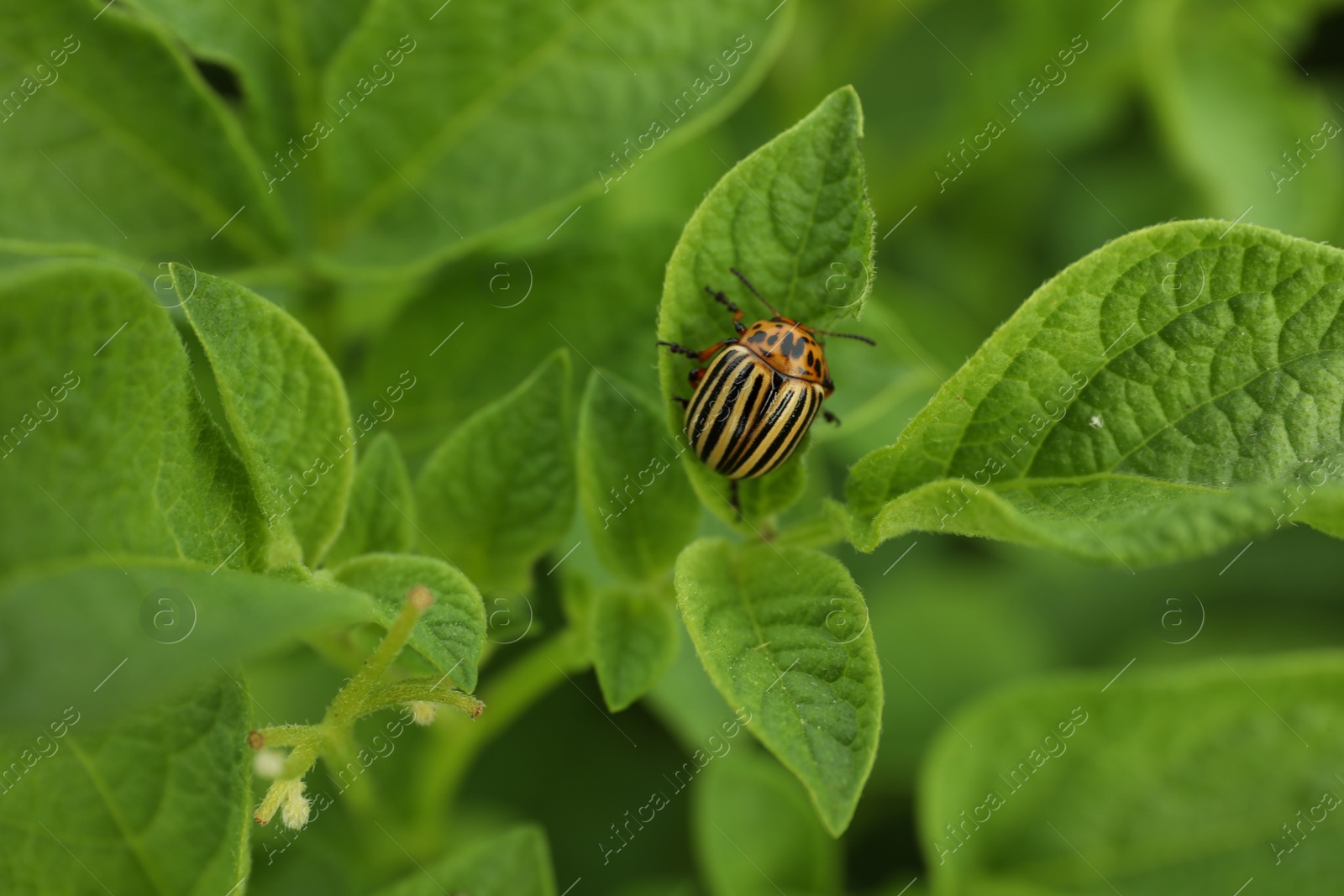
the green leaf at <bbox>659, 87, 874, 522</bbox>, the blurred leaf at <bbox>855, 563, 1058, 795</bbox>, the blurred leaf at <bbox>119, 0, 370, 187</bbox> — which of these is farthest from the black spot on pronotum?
the blurred leaf at <bbox>855, 563, 1058, 795</bbox>

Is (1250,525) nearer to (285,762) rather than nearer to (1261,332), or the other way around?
(1261,332)

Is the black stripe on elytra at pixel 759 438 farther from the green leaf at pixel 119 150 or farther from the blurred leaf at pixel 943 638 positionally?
the blurred leaf at pixel 943 638

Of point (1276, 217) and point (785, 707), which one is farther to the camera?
point (1276, 217)

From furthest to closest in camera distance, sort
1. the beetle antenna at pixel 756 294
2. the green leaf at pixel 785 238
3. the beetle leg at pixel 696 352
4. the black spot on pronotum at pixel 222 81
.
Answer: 1. the black spot on pronotum at pixel 222 81
2. the beetle leg at pixel 696 352
3. the beetle antenna at pixel 756 294
4. the green leaf at pixel 785 238

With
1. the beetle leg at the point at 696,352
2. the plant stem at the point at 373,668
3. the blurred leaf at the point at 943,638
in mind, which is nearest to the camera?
the plant stem at the point at 373,668

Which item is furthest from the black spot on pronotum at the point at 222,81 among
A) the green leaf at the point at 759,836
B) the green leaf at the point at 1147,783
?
the green leaf at the point at 1147,783

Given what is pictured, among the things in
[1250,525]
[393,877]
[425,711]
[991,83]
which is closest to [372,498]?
[425,711]

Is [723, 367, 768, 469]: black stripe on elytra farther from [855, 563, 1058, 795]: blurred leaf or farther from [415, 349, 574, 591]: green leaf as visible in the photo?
[855, 563, 1058, 795]: blurred leaf
